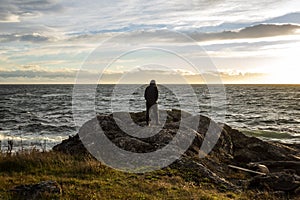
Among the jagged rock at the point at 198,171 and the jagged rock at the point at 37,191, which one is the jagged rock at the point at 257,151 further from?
the jagged rock at the point at 37,191

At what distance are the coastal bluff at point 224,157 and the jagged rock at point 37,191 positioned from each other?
5747mm

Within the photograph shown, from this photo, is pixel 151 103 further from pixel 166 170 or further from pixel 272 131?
pixel 272 131

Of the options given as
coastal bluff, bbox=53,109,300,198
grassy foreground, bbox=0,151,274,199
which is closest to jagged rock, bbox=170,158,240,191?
coastal bluff, bbox=53,109,300,198

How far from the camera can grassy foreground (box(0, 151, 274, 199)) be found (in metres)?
11.0

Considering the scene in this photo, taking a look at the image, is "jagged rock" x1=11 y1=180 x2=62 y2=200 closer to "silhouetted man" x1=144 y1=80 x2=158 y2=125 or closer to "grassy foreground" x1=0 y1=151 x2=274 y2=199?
"grassy foreground" x1=0 y1=151 x2=274 y2=199

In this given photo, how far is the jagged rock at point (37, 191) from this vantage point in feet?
32.4

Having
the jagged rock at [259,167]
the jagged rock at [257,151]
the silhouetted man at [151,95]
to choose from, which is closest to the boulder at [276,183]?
the jagged rock at [259,167]

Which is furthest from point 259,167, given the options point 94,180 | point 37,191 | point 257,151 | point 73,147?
point 37,191

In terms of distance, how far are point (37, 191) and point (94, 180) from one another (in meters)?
2.67

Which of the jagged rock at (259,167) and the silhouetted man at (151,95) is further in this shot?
the silhouetted man at (151,95)

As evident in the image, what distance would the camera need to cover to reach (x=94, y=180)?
12.3 meters

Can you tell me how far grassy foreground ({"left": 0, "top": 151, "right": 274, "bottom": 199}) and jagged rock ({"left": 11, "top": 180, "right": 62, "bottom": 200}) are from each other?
0.12 metres

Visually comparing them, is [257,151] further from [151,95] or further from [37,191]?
[37,191]

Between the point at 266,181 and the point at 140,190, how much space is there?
6.23 meters
